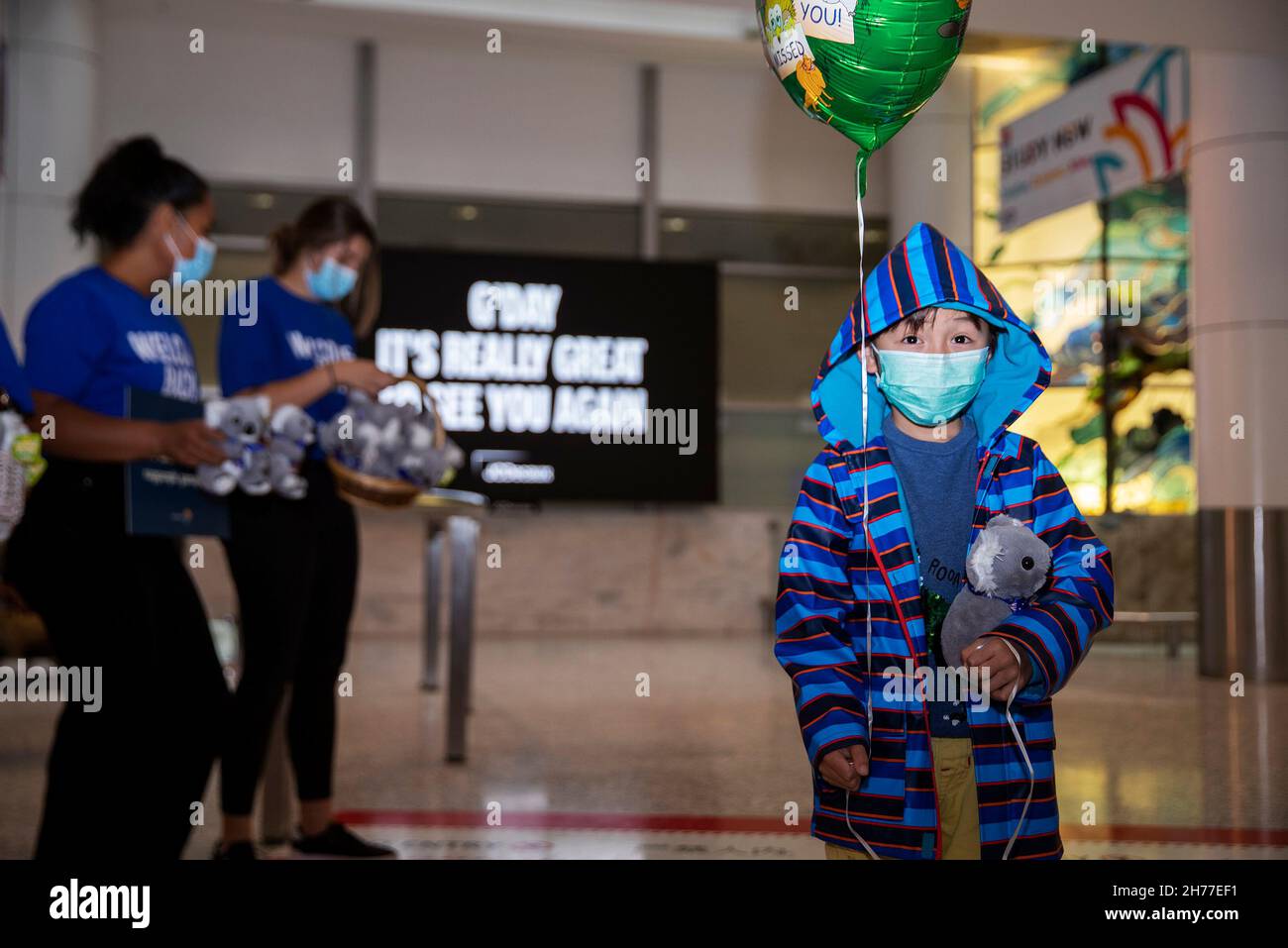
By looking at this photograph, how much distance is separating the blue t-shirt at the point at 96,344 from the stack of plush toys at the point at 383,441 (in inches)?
17.3

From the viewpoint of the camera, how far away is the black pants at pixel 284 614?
8.36ft

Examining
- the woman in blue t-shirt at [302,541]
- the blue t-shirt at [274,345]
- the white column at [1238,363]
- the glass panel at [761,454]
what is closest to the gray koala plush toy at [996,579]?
the woman in blue t-shirt at [302,541]

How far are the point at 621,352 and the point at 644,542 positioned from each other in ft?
4.41

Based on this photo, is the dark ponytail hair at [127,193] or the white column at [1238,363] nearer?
the dark ponytail hair at [127,193]

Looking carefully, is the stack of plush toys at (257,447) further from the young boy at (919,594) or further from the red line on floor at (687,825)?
the young boy at (919,594)

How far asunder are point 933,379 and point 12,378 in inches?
56.1

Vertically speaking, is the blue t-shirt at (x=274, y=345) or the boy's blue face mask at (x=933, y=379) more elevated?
the blue t-shirt at (x=274, y=345)

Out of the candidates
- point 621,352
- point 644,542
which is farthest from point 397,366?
point 644,542

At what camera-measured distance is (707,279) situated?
862 centimetres

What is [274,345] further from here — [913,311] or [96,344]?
[913,311]

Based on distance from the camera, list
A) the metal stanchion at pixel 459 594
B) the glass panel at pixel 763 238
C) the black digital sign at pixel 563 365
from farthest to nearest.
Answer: the glass panel at pixel 763 238 → the black digital sign at pixel 563 365 → the metal stanchion at pixel 459 594

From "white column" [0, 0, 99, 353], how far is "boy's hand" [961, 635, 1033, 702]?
22.6 ft

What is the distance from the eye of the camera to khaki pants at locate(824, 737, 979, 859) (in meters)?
1.43

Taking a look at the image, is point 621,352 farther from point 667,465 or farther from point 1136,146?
point 1136,146
